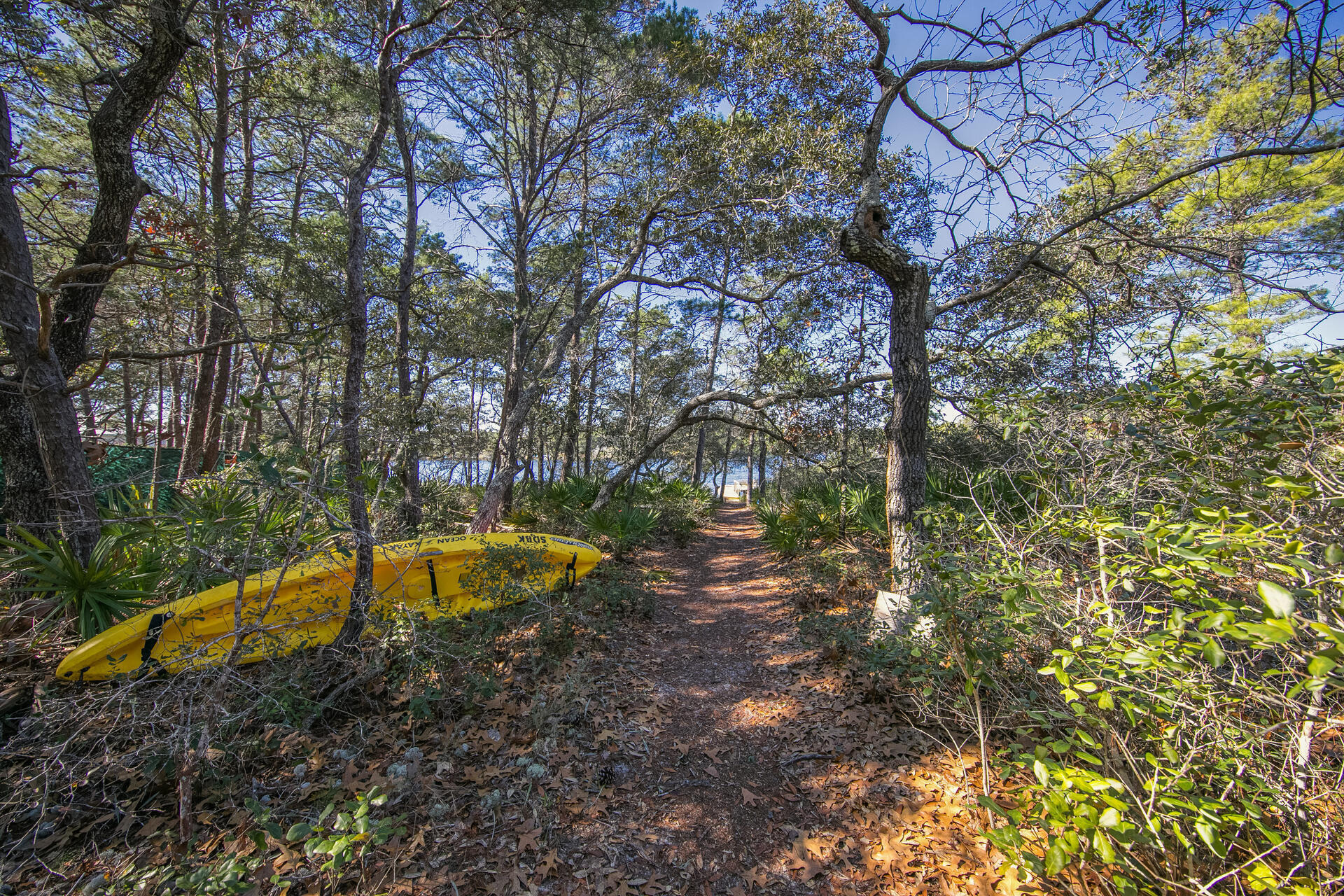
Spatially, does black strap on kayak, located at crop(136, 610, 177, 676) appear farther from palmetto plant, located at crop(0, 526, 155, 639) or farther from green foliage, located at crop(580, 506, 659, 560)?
green foliage, located at crop(580, 506, 659, 560)

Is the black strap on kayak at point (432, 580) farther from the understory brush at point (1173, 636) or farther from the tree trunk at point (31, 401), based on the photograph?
the understory brush at point (1173, 636)

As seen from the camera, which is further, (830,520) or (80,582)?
(830,520)

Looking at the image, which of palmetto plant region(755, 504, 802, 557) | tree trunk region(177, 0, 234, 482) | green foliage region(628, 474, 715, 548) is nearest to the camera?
tree trunk region(177, 0, 234, 482)

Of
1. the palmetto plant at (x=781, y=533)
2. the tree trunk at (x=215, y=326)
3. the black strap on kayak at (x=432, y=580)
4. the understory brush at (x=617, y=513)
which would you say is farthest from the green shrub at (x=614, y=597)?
the tree trunk at (x=215, y=326)

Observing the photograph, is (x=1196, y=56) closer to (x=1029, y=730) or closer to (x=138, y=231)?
(x=1029, y=730)

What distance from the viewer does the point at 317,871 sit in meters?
2.26

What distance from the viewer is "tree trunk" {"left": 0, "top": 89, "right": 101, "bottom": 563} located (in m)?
3.79

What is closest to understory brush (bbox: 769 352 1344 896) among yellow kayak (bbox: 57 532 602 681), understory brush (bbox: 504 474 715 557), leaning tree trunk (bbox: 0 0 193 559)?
yellow kayak (bbox: 57 532 602 681)

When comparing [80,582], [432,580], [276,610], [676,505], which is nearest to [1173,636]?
[276,610]

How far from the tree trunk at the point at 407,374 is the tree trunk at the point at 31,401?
3.00 m

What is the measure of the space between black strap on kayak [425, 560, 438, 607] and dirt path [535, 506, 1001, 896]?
1905mm

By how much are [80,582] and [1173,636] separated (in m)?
6.56

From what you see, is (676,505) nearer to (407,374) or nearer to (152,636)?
(407,374)

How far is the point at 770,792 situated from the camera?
3037mm
